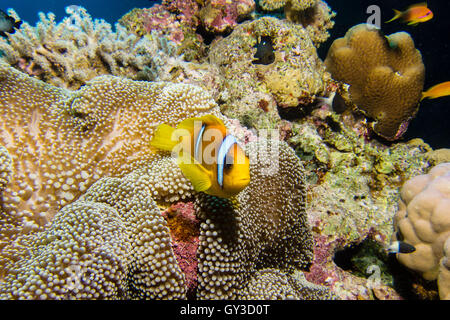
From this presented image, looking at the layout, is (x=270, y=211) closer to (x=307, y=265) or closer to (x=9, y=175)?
(x=307, y=265)

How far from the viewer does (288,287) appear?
209 cm

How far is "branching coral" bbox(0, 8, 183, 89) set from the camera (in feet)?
12.3

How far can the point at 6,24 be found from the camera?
12.3ft

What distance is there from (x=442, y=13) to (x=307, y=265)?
360 inches

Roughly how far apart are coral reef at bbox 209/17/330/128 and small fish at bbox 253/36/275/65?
0.07 metres

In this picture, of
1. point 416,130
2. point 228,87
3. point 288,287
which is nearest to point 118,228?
point 288,287

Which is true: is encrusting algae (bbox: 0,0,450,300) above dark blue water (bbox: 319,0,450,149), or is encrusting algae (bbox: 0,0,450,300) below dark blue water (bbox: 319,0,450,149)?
below

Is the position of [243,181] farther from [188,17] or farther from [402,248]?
[188,17]

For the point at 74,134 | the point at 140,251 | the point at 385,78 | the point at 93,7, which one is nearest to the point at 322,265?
the point at 140,251

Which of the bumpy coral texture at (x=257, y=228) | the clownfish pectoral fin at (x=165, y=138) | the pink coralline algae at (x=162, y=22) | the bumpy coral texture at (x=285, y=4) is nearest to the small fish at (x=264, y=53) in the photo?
the bumpy coral texture at (x=285, y=4)

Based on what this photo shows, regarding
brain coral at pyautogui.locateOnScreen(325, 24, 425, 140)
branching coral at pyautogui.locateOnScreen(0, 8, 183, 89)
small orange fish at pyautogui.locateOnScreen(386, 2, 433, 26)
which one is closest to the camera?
branching coral at pyautogui.locateOnScreen(0, 8, 183, 89)

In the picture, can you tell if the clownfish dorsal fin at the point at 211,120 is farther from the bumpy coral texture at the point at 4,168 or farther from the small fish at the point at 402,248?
the small fish at the point at 402,248

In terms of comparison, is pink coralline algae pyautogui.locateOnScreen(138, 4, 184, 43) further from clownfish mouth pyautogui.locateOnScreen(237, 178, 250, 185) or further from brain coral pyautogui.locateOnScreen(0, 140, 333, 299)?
clownfish mouth pyautogui.locateOnScreen(237, 178, 250, 185)

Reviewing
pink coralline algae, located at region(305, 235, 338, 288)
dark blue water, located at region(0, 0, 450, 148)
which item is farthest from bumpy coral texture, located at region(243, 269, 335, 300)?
dark blue water, located at region(0, 0, 450, 148)
